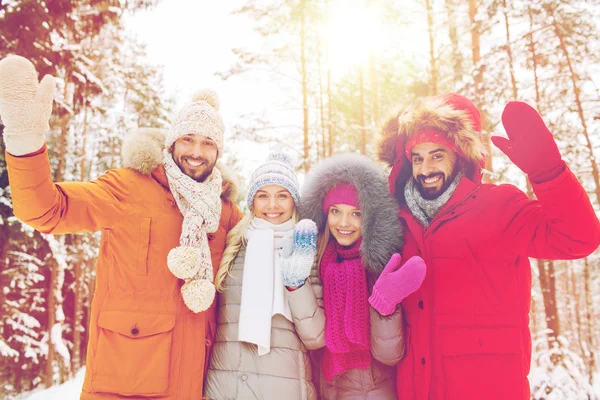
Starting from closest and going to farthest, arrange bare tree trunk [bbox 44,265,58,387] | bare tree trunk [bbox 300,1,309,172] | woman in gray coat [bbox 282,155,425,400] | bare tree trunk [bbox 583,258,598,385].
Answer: woman in gray coat [bbox 282,155,425,400] → bare tree trunk [bbox 583,258,598,385] → bare tree trunk [bbox 44,265,58,387] → bare tree trunk [bbox 300,1,309,172]

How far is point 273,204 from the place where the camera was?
134 inches

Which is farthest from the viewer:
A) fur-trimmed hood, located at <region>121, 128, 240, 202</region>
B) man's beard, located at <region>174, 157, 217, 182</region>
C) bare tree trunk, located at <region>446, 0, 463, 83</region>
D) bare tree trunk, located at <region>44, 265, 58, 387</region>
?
bare tree trunk, located at <region>44, 265, 58, 387</region>

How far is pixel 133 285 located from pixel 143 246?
28 centimetres

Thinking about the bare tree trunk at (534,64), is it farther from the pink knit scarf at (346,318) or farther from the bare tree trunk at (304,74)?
the pink knit scarf at (346,318)

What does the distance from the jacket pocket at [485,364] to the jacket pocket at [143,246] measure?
2129mm

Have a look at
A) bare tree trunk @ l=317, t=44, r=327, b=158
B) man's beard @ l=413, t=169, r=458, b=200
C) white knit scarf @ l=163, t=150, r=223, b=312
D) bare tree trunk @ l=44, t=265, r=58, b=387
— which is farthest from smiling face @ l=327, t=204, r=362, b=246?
bare tree trunk @ l=44, t=265, r=58, b=387

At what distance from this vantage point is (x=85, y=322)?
17.0 metres

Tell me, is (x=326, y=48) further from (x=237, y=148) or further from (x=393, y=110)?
(x=393, y=110)

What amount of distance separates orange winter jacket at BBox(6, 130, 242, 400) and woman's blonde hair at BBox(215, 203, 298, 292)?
0.25m

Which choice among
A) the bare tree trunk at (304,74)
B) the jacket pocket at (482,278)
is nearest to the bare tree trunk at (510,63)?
the bare tree trunk at (304,74)

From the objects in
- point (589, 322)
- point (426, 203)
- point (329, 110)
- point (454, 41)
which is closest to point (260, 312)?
point (426, 203)

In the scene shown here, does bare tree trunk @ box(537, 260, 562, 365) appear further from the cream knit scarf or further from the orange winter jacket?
the orange winter jacket

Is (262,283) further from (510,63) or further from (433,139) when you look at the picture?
(510,63)

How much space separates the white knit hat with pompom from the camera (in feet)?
10.8
